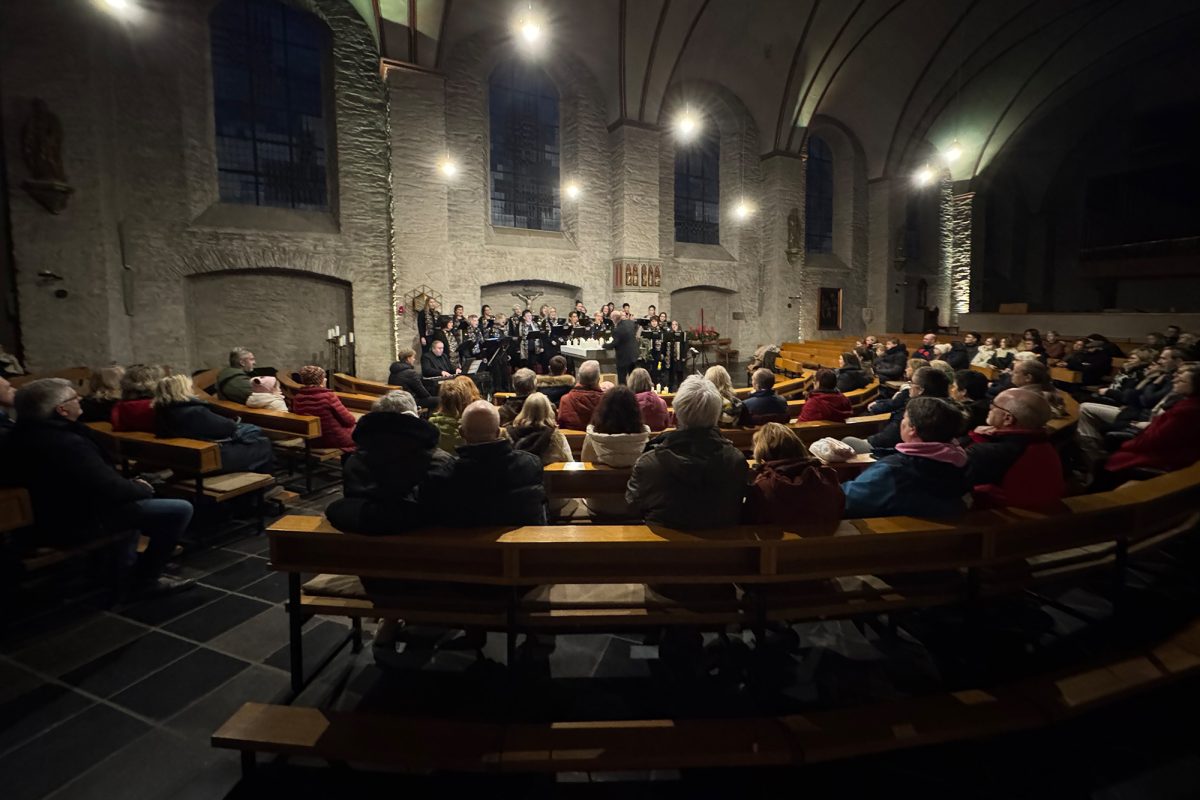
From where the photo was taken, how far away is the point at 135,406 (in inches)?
174

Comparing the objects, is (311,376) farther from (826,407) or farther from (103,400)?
(826,407)

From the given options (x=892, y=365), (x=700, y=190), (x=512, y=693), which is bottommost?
(x=512, y=693)

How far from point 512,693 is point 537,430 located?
150 centimetres

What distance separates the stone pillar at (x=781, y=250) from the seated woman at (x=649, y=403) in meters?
13.5

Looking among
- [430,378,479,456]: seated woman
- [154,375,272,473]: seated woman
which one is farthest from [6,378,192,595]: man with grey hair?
[430,378,479,456]: seated woman

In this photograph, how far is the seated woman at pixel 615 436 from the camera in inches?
135

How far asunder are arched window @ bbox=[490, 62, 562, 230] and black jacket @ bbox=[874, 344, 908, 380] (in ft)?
27.8

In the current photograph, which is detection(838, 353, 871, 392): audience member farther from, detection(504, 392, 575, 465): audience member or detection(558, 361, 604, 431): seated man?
detection(504, 392, 575, 465): audience member

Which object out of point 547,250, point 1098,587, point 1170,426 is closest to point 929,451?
point 1098,587

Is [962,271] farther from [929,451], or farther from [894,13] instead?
[929,451]

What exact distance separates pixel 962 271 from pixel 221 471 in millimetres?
22040

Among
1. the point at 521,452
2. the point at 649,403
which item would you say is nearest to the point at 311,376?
the point at 649,403

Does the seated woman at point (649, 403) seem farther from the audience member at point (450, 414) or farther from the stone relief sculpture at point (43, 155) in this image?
the stone relief sculpture at point (43, 155)

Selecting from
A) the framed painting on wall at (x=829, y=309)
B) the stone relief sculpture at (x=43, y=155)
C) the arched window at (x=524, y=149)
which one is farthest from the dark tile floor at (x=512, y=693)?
the framed painting on wall at (x=829, y=309)
